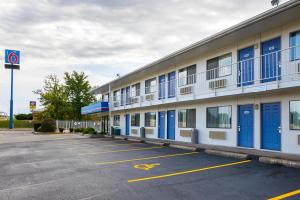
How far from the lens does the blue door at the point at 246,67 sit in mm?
13527

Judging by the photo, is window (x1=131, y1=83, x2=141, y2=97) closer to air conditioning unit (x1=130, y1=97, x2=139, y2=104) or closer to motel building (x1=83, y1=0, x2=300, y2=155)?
air conditioning unit (x1=130, y1=97, x2=139, y2=104)

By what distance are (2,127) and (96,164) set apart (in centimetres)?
4857

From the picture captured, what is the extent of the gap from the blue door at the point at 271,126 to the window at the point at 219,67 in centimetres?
295

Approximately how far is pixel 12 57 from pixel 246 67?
42221 mm

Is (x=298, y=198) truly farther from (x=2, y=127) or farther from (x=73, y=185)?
(x=2, y=127)

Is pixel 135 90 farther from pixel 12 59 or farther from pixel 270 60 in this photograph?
pixel 12 59

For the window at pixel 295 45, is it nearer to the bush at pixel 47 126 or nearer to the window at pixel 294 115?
the window at pixel 294 115

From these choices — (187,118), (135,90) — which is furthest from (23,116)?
(187,118)

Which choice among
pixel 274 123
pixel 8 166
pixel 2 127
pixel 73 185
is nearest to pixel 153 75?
pixel 274 123

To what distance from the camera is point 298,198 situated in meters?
6.05

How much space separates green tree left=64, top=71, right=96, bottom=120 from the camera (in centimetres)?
5272

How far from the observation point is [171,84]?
20562mm

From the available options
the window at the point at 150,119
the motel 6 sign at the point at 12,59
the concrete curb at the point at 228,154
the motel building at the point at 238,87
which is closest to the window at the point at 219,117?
the motel building at the point at 238,87

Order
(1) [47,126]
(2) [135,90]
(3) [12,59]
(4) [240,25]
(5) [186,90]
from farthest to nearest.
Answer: (3) [12,59] → (1) [47,126] → (2) [135,90] → (5) [186,90] → (4) [240,25]
